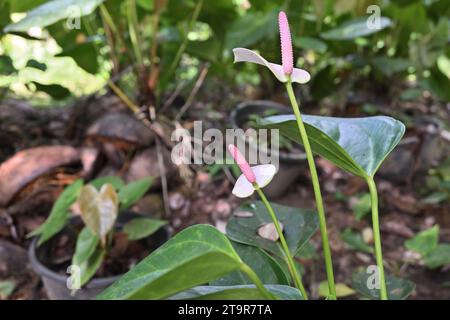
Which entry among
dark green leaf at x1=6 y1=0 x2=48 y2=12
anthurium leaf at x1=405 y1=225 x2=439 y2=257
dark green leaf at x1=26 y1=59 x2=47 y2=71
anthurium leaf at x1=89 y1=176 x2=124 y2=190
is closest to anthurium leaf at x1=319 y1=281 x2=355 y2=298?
anthurium leaf at x1=405 y1=225 x2=439 y2=257

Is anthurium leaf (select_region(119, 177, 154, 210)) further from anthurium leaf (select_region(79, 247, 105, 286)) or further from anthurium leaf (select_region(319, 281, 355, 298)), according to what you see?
anthurium leaf (select_region(319, 281, 355, 298))

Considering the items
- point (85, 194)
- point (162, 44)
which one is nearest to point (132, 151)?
point (162, 44)

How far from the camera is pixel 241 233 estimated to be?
60 cm

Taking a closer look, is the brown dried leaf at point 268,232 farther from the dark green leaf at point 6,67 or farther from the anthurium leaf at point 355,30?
the dark green leaf at point 6,67

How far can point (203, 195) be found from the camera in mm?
1453

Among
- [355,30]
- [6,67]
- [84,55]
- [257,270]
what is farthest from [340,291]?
[6,67]

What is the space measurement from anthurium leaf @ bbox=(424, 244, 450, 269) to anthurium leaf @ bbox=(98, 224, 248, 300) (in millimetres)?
885

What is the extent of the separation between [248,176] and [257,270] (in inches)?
6.5

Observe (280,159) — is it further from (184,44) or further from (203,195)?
(184,44)

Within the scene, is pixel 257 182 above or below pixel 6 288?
above

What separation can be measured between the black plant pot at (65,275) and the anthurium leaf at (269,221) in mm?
363

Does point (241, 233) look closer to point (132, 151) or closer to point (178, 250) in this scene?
point (178, 250)

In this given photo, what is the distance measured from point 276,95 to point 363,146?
4.01 ft

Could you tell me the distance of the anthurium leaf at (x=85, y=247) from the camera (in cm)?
82
